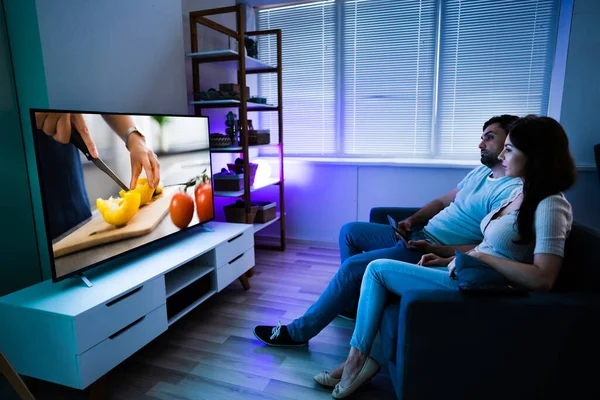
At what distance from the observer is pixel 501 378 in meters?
1.28

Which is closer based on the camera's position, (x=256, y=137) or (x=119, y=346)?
(x=119, y=346)

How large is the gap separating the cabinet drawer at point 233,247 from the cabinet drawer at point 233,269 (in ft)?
0.10

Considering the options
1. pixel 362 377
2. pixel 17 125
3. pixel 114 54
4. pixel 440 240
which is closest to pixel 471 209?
pixel 440 240

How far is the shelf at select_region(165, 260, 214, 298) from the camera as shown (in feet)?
6.62

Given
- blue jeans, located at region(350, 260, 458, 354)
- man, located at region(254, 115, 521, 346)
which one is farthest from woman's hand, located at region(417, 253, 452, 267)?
man, located at region(254, 115, 521, 346)

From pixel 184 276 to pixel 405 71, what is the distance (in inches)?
98.2

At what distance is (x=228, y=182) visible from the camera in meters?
2.89

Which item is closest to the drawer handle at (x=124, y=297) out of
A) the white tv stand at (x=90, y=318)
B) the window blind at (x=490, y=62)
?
the white tv stand at (x=90, y=318)

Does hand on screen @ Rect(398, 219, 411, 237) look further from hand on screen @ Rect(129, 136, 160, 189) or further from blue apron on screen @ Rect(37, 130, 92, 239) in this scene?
blue apron on screen @ Rect(37, 130, 92, 239)

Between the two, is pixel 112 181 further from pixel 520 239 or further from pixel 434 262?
pixel 520 239

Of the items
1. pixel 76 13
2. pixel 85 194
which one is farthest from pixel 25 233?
pixel 76 13

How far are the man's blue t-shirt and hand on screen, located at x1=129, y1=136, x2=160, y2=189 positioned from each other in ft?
4.96

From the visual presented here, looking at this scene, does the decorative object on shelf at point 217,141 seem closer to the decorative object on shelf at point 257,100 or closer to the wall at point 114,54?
the wall at point 114,54

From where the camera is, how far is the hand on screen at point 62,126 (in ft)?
4.88
